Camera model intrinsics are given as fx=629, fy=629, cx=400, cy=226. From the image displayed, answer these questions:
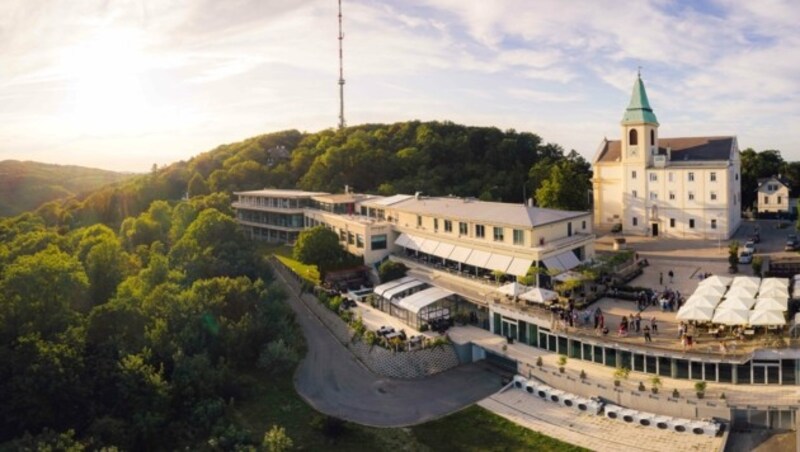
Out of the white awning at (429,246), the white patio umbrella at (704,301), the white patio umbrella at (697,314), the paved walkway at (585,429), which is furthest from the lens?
the white awning at (429,246)

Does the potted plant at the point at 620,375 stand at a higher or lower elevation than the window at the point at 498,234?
lower

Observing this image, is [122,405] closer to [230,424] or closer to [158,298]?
[230,424]

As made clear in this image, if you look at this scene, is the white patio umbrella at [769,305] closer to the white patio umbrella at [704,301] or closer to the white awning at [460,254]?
the white patio umbrella at [704,301]

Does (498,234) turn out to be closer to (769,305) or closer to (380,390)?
(380,390)

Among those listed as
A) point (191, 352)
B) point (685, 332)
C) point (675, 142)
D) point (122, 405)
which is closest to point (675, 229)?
point (675, 142)

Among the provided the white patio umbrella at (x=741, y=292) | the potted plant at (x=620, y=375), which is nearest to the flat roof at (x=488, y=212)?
the white patio umbrella at (x=741, y=292)

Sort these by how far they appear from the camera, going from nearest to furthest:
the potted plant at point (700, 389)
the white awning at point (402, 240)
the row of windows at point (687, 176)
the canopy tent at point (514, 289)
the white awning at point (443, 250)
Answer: the potted plant at point (700, 389), the canopy tent at point (514, 289), the white awning at point (443, 250), the white awning at point (402, 240), the row of windows at point (687, 176)

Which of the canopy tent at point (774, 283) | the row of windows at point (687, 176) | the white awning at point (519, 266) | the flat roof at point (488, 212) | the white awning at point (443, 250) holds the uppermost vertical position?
the row of windows at point (687, 176)
